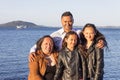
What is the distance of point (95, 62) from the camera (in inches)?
269

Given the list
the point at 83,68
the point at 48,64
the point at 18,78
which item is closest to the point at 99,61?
the point at 83,68

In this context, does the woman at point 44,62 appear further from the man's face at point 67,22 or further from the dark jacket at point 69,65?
the man's face at point 67,22

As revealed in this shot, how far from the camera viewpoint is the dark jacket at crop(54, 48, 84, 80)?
22.4 ft

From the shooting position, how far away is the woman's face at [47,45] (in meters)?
7.12

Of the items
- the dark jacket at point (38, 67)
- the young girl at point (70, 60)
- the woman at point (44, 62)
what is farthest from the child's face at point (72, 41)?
the dark jacket at point (38, 67)

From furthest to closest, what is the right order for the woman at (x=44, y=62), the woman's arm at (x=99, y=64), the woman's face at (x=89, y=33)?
the woman at (x=44, y=62), the woman's face at (x=89, y=33), the woman's arm at (x=99, y=64)

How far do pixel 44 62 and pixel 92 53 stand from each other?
A: 99 cm

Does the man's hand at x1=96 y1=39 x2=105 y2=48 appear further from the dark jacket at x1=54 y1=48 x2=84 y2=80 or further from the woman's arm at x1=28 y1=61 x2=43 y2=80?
the woman's arm at x1=28 y1=61 x2=43 y2=80

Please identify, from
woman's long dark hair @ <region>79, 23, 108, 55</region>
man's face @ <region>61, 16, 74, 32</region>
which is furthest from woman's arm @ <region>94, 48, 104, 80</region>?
man's face @ <region>61, 16, 74, 32</region>

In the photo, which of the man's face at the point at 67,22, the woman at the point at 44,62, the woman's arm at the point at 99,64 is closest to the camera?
the woman's arm at the point at 99,64

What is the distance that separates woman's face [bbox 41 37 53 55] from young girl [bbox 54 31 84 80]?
0.80 feet

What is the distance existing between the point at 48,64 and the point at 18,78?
50.2ft

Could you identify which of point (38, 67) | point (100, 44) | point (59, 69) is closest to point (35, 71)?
point (38, 67)

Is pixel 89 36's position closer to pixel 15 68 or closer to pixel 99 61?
pixel 99 61
